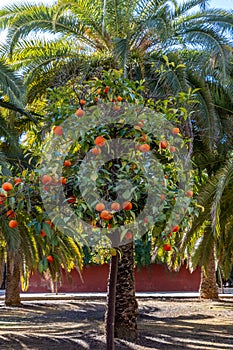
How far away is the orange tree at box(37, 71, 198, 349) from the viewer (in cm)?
409

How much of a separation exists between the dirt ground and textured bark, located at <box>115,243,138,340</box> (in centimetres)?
25

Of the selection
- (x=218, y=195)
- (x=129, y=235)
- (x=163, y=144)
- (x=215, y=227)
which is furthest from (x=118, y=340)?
(x=163, y=144)

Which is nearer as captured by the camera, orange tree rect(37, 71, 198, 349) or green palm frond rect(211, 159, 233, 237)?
orange tree rect(37, 71, 198, 349)

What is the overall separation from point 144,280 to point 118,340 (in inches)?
708

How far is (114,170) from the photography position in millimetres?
4512

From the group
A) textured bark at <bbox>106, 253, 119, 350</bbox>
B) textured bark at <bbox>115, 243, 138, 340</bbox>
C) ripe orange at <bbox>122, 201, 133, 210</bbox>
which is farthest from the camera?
textured bark at <bbox>115, 243, 138, 340</bbox>

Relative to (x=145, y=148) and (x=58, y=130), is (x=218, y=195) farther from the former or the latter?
(x=58, y=130)

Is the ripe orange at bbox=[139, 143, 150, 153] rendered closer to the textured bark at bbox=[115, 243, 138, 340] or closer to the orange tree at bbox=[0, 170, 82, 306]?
the orange tree at bbox=[0, 170, 82, 306]

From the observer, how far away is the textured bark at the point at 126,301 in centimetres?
884

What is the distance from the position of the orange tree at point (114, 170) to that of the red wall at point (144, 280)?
2170 cm

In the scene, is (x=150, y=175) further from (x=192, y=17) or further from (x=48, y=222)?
(x=192, y=17)

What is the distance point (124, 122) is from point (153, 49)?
18.0 ft

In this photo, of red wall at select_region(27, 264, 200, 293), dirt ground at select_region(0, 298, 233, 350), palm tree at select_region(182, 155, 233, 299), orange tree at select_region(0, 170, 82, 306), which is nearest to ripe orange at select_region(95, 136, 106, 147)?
orange tree at select_region(0, 170, 82, 306)

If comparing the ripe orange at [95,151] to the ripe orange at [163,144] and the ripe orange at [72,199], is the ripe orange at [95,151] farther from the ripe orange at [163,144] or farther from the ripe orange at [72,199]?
the ripe orange at [163,144]
